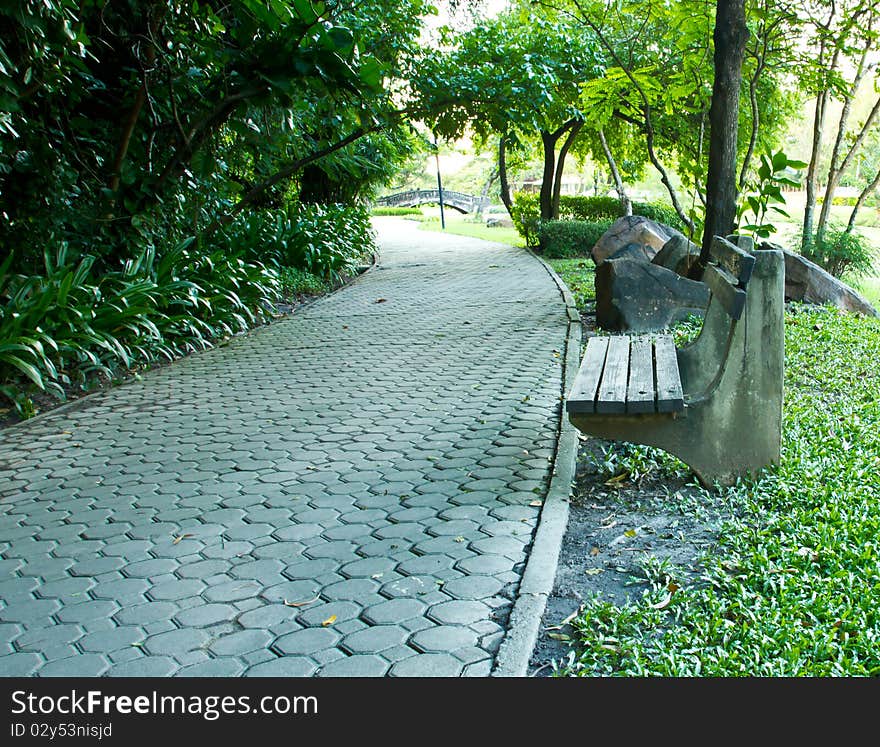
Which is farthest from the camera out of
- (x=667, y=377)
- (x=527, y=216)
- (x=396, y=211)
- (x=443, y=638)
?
(x=396, y=211)

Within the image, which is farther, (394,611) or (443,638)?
(394,611)

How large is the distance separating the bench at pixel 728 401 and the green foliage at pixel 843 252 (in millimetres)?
10344

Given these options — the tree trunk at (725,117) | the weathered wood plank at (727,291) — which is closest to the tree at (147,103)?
the tree trunk at (725,117)

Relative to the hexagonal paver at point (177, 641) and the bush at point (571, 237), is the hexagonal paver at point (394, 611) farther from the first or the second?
the bush at point (571, 237)

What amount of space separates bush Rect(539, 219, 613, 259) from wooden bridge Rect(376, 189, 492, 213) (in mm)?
30325

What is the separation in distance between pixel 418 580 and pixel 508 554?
46 centimetres

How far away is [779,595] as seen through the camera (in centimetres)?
318

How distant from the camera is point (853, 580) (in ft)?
10.7

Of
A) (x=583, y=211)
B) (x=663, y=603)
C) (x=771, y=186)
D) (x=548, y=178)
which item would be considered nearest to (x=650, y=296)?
(x=771, y=186)

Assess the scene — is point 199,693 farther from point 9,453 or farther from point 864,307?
point 864,307

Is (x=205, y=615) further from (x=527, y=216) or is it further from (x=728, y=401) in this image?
(x=527, y=216)

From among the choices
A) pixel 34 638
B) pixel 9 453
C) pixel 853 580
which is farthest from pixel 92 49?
pixel 853 580

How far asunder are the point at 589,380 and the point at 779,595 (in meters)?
1.62

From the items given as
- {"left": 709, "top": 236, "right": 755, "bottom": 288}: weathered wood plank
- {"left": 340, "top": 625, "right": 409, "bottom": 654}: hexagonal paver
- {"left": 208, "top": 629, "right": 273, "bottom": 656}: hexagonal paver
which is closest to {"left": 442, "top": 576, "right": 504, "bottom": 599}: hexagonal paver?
{"left": 340, "top": 625, "right": 409, "bottom": 654}: hexagonal paver
